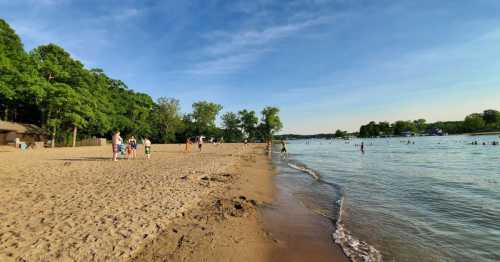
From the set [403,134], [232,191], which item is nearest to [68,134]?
[232,191]

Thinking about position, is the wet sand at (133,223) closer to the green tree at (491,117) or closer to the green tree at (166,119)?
the green tree at (166,119)

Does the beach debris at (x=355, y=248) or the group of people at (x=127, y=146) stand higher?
the group of people at (x=127, y=146)

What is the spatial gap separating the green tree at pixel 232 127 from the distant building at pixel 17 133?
82.2 m

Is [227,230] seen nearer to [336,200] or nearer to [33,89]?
[336,200]

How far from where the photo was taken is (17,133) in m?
35.1

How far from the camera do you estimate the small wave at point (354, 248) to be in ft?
16.3

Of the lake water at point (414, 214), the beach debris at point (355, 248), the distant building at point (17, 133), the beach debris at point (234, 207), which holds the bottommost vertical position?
the lake water at point (414, 214)

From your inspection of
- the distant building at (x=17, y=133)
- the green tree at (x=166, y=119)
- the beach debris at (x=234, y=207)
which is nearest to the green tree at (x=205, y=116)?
the green tree at (x=166, y=119)

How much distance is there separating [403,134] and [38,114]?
703ft

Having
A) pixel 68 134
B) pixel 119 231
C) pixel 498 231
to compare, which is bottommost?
pixel 498 231

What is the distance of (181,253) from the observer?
4.51 meters

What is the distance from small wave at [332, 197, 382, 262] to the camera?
4973mm

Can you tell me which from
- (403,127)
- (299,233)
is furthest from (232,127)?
Answer: (403,127)

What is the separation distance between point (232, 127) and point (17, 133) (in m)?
89.1
